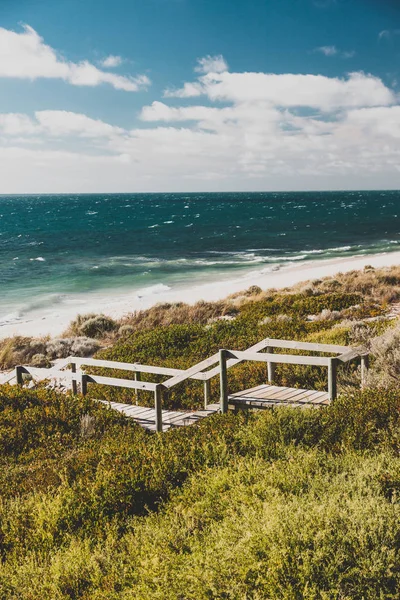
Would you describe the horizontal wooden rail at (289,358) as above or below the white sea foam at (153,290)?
above

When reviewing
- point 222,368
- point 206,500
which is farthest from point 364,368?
point 206,500

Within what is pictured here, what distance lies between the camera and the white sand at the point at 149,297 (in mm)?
24656

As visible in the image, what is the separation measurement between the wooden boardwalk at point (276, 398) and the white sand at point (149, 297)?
574 inches

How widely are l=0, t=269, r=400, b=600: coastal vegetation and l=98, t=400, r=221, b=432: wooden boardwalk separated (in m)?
0.40

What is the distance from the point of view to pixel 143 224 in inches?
3590

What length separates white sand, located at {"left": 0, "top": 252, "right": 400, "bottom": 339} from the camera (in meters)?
24.7

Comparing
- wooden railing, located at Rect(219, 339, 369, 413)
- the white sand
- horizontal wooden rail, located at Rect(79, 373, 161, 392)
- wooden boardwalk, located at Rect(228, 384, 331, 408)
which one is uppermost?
wooden railing, located at Rect(219, 339, 369, 413)

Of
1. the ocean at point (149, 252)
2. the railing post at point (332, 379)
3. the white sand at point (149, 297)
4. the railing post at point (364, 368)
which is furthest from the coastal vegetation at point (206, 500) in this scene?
the ocean at point (149, 252)

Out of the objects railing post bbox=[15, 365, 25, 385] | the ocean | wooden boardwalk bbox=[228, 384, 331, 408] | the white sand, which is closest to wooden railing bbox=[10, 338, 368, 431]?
wooden boardwalk bbox=[228, 384, 331, 408]

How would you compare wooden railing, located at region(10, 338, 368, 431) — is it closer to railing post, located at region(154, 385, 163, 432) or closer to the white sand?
railing post, located at region(154, 385, 163, 432)

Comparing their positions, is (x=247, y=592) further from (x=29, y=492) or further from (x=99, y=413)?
(x=99, y=413)

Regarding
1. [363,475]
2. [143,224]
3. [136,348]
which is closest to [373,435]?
[363,475]

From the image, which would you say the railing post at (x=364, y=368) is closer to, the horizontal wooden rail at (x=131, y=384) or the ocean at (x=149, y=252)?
the horizontal wooden rail at (x=131, y=384)

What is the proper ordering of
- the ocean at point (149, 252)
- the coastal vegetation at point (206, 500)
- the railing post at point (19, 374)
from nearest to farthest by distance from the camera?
1. the coastal vegetation at point (206, 500)
2. the railing post at point (19, 374)
3. the ocean at point (149, 252)
